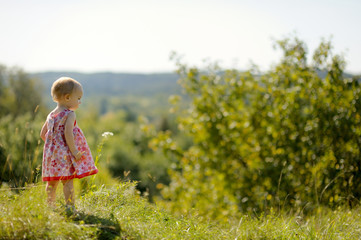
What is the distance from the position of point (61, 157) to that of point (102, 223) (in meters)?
0.83

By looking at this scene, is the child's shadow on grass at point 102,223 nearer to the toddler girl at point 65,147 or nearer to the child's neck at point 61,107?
the toddler girl at point 65,147

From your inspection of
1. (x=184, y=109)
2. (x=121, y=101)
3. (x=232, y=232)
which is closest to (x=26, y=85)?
(x=184, y=109)

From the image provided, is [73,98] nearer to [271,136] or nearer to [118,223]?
[118,223]

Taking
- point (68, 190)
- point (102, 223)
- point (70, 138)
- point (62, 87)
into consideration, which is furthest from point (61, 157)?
point (102, 223)

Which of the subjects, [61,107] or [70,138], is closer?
[70,138]

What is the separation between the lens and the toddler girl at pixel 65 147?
11.4ft

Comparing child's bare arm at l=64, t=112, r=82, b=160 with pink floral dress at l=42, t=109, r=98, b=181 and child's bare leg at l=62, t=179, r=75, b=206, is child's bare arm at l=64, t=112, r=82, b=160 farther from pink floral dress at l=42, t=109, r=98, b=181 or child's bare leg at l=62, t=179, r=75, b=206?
child's bare leg at l=62, t=179, r=75, b=206

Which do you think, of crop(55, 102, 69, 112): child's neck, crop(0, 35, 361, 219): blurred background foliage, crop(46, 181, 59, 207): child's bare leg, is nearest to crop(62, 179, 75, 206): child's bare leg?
crop(46, 181, 59, 207): child's bare leg

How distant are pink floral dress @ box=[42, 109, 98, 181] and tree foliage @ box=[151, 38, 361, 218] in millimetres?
3152

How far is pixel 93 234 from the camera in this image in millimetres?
2842

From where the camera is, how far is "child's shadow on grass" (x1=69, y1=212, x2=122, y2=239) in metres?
2.95

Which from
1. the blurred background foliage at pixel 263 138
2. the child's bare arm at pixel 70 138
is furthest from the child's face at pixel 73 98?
the blurred background foliage at pixel 263 138

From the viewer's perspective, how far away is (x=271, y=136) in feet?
24.5

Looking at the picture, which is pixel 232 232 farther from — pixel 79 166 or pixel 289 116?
pixel 289 116
